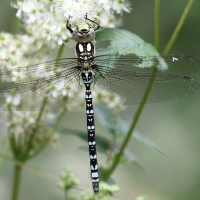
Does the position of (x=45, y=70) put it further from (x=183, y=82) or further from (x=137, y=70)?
(x=183, y=82)

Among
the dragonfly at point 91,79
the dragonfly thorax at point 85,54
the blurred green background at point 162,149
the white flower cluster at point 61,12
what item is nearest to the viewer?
the white flower cluster at point 61,12

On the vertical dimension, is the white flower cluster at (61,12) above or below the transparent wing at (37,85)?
above

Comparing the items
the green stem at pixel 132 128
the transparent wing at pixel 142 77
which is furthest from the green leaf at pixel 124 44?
the green stem at pixel 132 128

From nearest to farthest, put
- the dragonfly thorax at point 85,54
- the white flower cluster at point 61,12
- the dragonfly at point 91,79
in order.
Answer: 1. the white flower cluster at point 61,12
2. the dragonfly at point 91,79
3. the dragonfly thorax at point 85,54

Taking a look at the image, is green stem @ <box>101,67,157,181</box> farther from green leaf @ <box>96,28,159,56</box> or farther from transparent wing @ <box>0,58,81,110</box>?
transparent wing @ <box>0,58,81,110</box>

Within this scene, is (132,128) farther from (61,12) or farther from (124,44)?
(61,12)

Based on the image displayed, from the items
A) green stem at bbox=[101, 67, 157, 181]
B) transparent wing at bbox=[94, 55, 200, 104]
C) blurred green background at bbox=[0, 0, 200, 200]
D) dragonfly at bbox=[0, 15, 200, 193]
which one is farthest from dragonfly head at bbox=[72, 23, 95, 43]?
blurred green background at bbox=[0, 0, 200, 200]

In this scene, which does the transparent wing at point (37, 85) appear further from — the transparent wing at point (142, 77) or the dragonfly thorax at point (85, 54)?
the transparent wing at point (142, 77)

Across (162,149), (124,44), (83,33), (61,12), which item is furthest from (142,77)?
(162,149)
